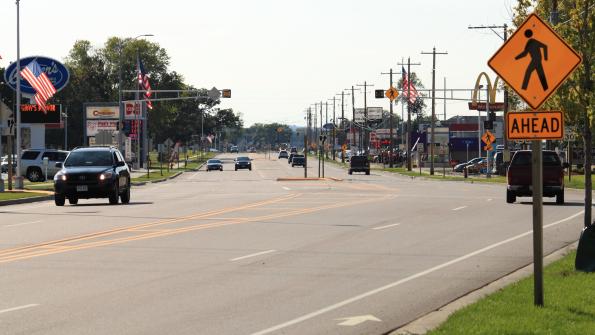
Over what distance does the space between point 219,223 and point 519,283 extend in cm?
1304

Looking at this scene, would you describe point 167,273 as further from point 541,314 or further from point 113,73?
point 113,73

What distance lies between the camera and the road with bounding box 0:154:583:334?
11.0 meters

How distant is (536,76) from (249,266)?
639 cm

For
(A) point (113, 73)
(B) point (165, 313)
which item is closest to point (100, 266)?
(B) point (165, 313)

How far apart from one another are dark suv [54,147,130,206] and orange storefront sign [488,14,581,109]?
24.7 m

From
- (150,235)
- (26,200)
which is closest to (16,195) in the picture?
(26,200)

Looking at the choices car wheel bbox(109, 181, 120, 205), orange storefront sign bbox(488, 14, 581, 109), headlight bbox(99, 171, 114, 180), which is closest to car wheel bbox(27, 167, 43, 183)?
car wheel bbox(109, 181, 120, 205)

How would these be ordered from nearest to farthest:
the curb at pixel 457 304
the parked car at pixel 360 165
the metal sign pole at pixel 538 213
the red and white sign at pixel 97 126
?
the curb at pixel 457 304 → the metal sign pole at pixel 538 213 → the parked car at pixel 360 165 → the red and white sign at pixel 97 126

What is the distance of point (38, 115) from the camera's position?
65.6m

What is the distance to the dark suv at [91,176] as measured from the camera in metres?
34.2

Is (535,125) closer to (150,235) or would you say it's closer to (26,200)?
(150,235)

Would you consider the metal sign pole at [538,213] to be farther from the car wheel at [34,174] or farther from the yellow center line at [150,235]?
the car wheel at [34,174]

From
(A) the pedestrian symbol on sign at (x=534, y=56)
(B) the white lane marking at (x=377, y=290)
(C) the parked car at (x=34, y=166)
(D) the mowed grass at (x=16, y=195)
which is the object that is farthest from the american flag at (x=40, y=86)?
(A) the pedestrian symbol on sign at (x=534, y=56)

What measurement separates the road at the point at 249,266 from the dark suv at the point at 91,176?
3453mm
